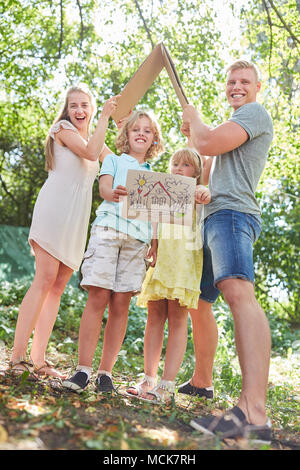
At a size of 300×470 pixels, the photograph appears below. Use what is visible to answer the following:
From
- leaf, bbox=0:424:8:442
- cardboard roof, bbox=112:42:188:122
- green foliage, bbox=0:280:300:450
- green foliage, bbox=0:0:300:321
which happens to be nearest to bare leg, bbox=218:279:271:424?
green foliage, bbox=0:280:300:450

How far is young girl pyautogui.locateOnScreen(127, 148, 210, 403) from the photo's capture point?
2.88 metres

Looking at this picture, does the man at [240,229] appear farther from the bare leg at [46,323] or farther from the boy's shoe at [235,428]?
the bare leg at [46,323]

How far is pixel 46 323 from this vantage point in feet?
10.2

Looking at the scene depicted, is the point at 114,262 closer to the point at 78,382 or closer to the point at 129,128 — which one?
the point at 78,382

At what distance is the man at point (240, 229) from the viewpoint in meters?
2.18

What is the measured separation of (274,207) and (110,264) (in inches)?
257

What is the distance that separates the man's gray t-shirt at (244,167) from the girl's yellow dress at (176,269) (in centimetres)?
35

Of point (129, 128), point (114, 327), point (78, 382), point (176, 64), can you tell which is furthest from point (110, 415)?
point (176, 64)

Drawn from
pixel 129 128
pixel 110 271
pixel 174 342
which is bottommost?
pixel 174 342

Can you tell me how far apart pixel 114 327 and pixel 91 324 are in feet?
0.52

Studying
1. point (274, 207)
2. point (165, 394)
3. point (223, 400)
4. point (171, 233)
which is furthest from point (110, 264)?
point (274, 207)

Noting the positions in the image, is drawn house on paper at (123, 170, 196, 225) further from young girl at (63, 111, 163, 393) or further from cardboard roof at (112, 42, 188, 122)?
cardboard roof at (112, 42, 188, 122)
